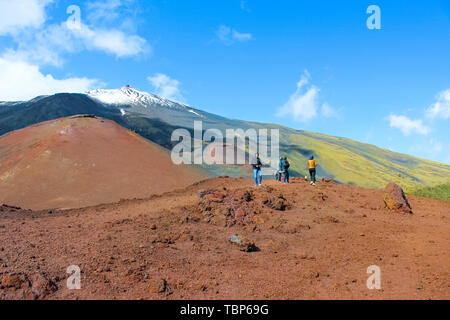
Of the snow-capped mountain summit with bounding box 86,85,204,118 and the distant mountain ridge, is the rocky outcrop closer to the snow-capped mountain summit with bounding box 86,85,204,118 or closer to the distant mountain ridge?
the distant mountain ridge

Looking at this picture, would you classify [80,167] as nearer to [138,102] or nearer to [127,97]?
[138,102]

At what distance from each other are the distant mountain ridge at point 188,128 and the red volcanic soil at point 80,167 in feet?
53.7

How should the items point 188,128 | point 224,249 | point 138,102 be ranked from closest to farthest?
point 224,249
point 188,128
point 138,102

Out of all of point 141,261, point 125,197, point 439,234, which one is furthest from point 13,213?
point 439,234

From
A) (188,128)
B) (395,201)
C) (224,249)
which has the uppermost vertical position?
(188,128)

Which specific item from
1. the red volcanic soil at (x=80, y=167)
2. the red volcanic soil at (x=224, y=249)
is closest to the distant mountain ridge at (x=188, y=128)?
the red volcanic soil at (x=80, y=167)

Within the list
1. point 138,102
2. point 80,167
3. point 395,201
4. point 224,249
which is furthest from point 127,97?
point 224,249

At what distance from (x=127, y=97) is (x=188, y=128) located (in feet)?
73.3

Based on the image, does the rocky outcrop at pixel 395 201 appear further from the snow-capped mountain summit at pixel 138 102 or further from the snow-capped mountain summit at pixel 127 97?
the snow-capped mountain summit at pixel 127 97

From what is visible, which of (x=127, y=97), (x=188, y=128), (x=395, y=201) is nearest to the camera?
(x=395, y=201)

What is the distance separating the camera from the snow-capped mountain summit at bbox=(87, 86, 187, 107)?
60.6 metres

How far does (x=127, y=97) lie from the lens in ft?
208

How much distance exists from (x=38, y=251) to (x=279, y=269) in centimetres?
446
